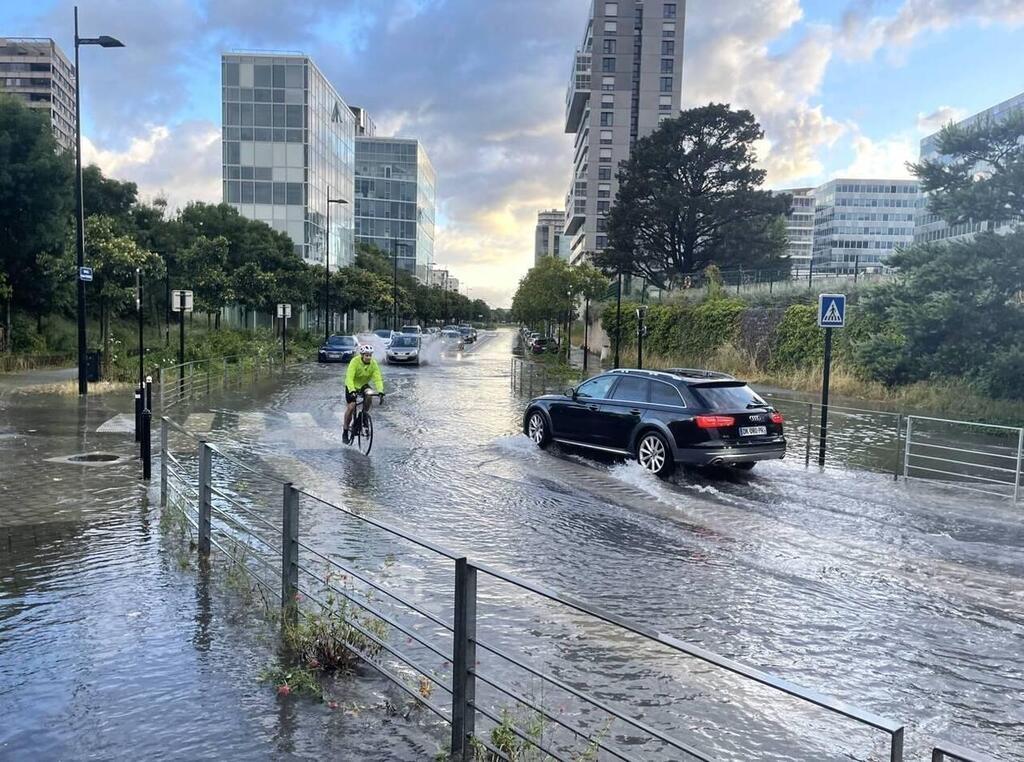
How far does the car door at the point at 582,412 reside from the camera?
43.4 feet

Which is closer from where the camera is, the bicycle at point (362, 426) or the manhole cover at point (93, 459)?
the manhole cover at point (93, 459)

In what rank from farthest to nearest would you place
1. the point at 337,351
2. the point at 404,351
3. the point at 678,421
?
the point at 337,351 < the point at 404,351 < the point at 678,421

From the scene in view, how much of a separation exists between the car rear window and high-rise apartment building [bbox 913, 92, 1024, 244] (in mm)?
10701

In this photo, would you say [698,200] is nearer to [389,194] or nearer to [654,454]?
[654,454]

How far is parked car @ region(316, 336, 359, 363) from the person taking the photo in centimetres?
4116

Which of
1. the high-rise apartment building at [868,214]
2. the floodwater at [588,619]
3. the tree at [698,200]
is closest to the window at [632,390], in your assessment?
the floodwater at [588,619]

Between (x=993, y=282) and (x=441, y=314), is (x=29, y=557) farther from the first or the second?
(x=441, y=314)

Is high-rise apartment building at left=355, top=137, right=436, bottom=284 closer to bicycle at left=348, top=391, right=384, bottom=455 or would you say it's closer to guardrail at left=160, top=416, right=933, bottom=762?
bicycle at left=348, top=391, right=384, bottom=455

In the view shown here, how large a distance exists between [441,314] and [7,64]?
9948 cm

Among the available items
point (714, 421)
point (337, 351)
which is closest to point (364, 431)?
point (714, 421)

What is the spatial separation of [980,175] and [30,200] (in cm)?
3364

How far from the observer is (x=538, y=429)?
14500 millimetres

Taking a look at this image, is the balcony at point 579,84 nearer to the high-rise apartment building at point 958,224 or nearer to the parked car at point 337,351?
the high-rise apartment building at point 958,224

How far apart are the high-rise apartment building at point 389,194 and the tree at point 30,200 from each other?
91813 millimetres
